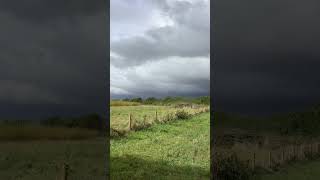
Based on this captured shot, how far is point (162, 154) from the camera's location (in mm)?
23375

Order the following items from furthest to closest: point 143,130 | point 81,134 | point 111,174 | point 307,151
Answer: point 143,130 < point 307,151 < point 81,134 < point 111,174

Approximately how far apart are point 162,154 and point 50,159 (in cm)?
556

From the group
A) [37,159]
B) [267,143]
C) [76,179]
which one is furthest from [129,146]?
[76,179]

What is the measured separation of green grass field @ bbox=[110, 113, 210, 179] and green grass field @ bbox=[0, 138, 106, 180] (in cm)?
87

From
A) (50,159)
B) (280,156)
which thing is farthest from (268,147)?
(50,159)

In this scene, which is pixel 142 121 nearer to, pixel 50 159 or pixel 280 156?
pixel 280 156

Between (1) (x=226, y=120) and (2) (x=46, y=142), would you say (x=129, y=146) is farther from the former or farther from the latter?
(1) (x=226, y=120)

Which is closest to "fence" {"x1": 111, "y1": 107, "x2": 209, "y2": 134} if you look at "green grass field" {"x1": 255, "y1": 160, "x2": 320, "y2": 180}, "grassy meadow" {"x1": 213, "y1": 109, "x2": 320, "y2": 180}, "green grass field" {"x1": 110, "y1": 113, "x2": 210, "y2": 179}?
"green grass field" {"x1": 110, "y1": 113, "x2": 210, "y2": 179}

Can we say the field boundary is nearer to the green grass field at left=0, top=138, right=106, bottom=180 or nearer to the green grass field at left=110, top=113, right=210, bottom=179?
the green grass field at left=110, top=113, right=210, bottom=179

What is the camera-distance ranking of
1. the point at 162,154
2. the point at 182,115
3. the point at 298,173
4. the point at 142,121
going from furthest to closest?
the point at 182,115
the point at 142,121
the point at 162,154
the point at 298,173

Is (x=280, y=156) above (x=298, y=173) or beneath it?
above

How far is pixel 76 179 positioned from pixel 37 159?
699 cm

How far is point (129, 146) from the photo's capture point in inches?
1010

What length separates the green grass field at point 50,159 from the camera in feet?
56.8
